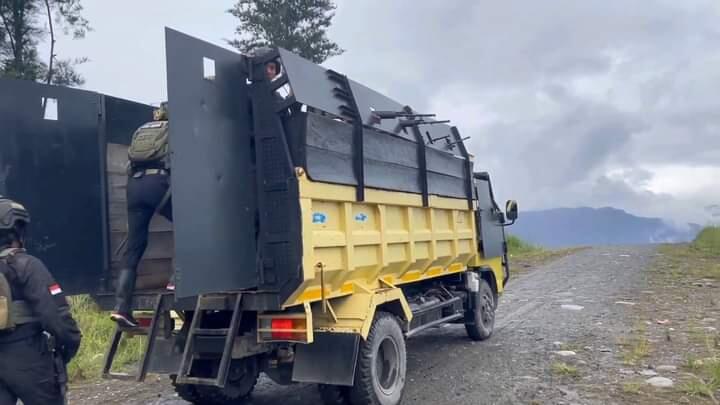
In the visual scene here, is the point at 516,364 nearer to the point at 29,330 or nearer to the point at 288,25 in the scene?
the point at 29,330

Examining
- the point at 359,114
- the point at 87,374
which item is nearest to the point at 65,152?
the point at 359,114

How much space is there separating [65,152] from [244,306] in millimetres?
1865

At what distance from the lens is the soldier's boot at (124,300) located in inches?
178

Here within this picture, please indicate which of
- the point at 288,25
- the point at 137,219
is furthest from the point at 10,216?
the point at 288,25

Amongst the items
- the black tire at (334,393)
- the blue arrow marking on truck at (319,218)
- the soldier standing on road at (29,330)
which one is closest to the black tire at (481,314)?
the black tire at (334,393)

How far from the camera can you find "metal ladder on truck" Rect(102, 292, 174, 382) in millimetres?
4270

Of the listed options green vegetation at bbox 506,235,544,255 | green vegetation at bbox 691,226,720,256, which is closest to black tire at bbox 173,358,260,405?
green vegetation at bbox 691,226,720,256

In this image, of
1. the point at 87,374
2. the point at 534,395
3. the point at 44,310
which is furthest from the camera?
the point at 87,374

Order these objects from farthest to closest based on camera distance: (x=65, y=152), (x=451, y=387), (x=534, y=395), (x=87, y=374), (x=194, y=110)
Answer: (x=87, y=374) < (x=451, y=387) < (x=534, y=395) < (x=65, y=152) < (x=194, y=110)

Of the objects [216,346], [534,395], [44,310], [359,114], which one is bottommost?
[534,395]

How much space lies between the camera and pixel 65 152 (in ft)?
15.9

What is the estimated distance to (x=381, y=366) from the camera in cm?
505

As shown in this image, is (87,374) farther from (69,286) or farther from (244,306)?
(244,306)

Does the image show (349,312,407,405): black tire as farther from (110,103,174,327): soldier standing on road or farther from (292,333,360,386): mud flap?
(110,103,174,327): soldier standing on road
